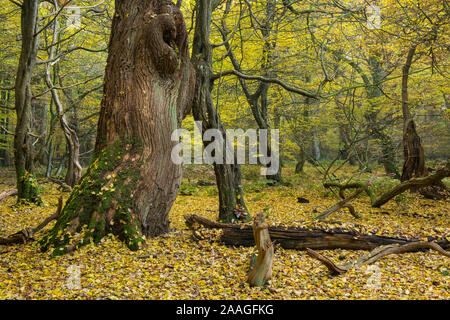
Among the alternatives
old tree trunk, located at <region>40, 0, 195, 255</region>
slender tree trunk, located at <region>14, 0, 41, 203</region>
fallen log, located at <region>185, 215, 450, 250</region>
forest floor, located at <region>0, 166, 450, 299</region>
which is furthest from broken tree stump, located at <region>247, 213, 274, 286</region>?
slender tree trunk, located at <region>14, 0, 41, 203</region>

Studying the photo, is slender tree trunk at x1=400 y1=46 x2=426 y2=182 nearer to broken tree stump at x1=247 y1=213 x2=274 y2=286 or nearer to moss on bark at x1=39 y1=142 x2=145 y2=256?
broken tree stump at x1=247 y1=213 x2=274 y2=286

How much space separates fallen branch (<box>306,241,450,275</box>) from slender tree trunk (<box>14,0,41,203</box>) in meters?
6.66

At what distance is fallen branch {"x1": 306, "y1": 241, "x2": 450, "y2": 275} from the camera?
3.45 metres

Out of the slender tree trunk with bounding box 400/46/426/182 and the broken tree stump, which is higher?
the slender tree trunk with bounding box 400/46/426/182

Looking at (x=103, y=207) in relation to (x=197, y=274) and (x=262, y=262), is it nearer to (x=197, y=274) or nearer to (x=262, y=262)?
(x=197, y=274)

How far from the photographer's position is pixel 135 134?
4438 millimetres

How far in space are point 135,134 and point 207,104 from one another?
1.96 m

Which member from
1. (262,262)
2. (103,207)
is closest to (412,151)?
(262,262)

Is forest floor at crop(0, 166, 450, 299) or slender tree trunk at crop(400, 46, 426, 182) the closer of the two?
forest floor at crop(0, 166, 450, 299)

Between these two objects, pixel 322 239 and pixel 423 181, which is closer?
pixel 322 239

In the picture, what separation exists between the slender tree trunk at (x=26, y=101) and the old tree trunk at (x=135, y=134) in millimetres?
2858

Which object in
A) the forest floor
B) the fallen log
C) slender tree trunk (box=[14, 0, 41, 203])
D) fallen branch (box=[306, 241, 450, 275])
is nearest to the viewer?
the forest floor

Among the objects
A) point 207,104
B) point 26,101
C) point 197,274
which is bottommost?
point 197,274
